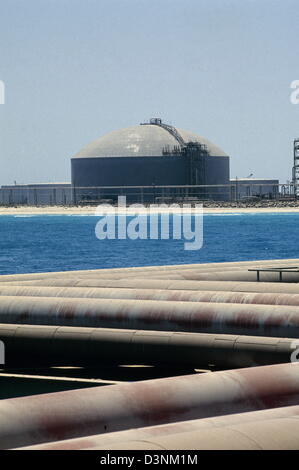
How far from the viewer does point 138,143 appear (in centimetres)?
19138

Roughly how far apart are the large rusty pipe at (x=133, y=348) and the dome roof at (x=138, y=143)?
6611 inches

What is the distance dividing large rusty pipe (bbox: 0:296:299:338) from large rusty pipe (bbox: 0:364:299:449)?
4.99m

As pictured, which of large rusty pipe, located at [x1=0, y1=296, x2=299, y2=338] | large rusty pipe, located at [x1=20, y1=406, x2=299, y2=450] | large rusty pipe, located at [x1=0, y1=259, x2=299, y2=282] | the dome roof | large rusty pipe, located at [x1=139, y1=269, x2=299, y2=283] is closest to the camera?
large rusty pipe, located at [x1=20, y1=406, x2=299, y2=450]

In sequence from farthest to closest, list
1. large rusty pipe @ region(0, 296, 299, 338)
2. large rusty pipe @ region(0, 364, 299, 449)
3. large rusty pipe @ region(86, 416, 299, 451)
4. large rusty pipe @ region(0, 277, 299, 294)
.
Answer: large rusty pipe @ region(0, 277, 299, 294)
large rusty pipe @ region(0, 296, 299, 338)
large rusty pipe @ region(0, 364, 299, 449)
large rusty pipe @ region(86, 416, 299, 451)

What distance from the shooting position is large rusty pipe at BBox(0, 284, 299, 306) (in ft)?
68.4

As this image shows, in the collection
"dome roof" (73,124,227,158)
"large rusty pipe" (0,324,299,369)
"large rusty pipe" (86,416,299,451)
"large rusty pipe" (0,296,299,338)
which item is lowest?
"large rusty pipe" (0,324,299,369)

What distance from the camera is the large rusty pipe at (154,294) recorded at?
68.4ft

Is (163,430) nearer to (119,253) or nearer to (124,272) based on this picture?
(124,272)

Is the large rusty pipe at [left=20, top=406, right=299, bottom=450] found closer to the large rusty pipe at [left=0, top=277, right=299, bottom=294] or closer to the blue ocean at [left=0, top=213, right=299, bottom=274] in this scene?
the large rusty pipe at [left=0, top=277, right=299, bottom=294]

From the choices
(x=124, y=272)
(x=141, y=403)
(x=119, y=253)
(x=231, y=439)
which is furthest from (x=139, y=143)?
(x=231, y=439)

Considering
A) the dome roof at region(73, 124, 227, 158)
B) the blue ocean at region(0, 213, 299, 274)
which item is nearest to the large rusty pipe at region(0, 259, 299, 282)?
the blue ocean at region(0, 213, 299, 274)

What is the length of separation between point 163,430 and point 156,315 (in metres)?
9.33

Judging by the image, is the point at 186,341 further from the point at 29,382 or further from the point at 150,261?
the point at 150,261
